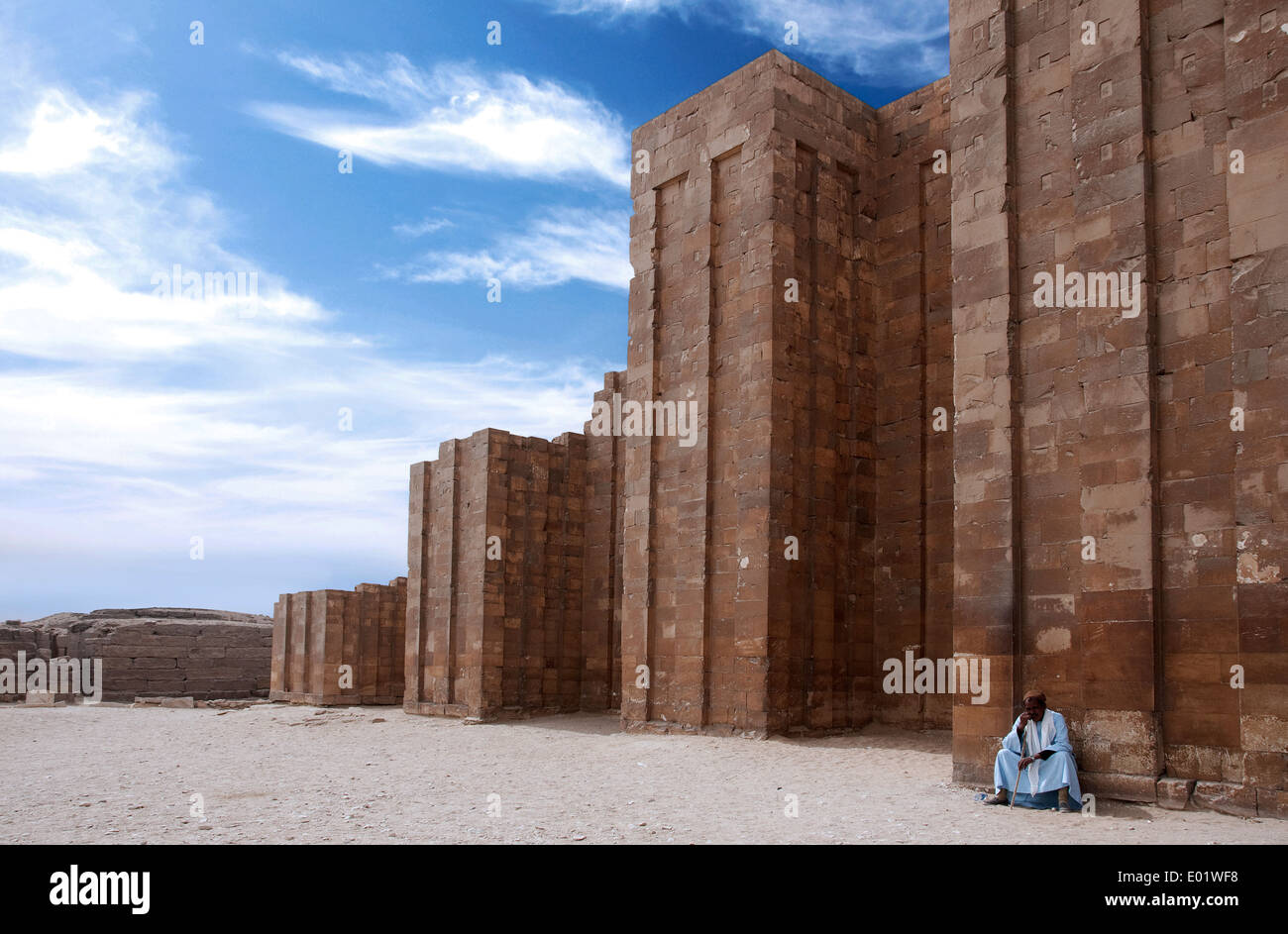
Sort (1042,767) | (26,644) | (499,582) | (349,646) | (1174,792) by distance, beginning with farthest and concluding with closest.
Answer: (26,644)
(349,646)
(499,582)
(1042,767)
(1174,792)

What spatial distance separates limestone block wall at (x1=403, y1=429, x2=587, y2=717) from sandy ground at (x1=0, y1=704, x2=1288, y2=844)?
312cm

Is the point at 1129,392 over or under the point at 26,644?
over

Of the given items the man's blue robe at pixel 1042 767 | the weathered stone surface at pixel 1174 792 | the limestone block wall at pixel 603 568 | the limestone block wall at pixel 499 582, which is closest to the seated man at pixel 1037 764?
the man's blue robe at pixel 1042 767

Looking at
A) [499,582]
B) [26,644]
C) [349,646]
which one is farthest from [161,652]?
[499,582]

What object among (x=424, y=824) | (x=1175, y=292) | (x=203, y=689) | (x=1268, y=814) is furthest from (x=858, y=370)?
(x=203, y=689)

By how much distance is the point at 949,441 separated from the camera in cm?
1712

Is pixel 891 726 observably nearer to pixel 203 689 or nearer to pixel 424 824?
pixel 424 824

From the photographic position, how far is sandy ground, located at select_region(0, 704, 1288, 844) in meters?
8.91

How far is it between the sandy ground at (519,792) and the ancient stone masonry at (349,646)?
8.57 meters

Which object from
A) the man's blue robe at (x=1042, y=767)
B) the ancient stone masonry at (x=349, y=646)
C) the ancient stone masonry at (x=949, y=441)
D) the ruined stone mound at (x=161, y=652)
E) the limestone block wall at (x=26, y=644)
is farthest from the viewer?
the ruined stone mound at (x=161, y=652)

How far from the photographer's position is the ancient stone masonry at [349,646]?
28.1m

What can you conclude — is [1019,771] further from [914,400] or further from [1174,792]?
[914,400]

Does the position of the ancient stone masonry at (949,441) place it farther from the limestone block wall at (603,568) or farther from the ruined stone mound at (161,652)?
the ruined stone mound at (161,652)

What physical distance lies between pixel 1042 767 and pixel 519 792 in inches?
229
